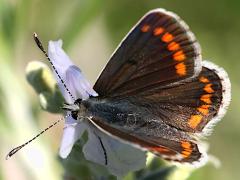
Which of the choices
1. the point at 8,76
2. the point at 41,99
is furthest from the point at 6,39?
the point at 41,99

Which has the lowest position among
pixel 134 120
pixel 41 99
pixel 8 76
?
pixel 134 120

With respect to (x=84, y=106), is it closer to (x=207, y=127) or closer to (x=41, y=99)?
(x=41, y=99)

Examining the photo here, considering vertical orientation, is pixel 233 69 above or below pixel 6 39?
below

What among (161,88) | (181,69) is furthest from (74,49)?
(181,69)

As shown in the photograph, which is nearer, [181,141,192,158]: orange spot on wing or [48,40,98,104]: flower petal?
[181,141,192,158]: orange spot on wing

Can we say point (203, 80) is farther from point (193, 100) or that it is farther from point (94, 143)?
point (94, 143)

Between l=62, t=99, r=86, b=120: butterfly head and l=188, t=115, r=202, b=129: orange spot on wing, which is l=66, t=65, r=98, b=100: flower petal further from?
l=188, t=115, r=202, b=129: orange spot on wing

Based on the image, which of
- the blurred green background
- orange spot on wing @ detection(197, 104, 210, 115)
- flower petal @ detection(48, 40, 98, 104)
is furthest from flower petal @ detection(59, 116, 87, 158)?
the blurred green background

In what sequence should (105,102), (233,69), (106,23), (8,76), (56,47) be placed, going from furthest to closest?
(106,23) → (233,69) → (8,76) → (105,102) → (56,47)
